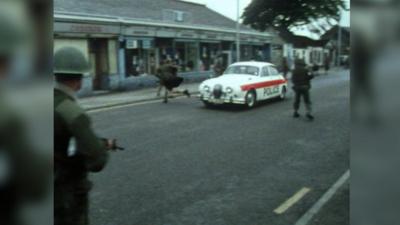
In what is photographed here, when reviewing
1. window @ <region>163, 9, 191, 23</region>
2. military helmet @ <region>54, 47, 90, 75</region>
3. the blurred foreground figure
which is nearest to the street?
military helmet @ <region>54, 47, 90, 75</region>

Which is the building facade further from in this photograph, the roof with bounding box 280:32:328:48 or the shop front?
the shop front

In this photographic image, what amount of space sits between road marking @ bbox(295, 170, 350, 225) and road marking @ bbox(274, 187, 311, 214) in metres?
0.18

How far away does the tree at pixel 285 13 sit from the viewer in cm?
121

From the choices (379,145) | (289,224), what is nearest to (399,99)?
(379,145)

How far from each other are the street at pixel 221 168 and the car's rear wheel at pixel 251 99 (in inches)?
14.7

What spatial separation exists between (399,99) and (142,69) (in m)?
12.8

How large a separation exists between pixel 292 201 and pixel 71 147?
2.74 meters

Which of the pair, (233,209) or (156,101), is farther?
(156,101)

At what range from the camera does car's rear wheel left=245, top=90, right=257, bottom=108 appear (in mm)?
7766

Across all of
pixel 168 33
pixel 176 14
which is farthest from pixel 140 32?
pixel 176 14

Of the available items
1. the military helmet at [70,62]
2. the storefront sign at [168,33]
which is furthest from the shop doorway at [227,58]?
the storefront sign at [168,33]

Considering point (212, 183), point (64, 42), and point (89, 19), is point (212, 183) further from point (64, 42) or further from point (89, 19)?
point (64, 42)

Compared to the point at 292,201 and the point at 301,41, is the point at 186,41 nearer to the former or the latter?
the point at 292,201

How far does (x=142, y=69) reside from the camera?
13367 millimetres
